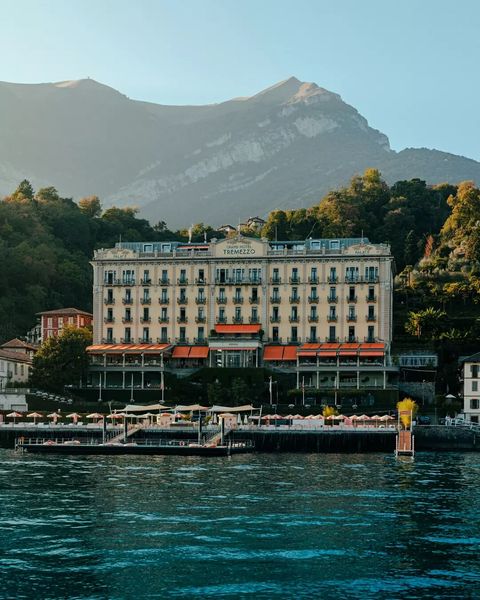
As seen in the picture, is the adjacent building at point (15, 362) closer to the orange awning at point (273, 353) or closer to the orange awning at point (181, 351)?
the orange awning at point (181, 351)

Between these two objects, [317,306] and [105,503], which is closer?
[105,503]

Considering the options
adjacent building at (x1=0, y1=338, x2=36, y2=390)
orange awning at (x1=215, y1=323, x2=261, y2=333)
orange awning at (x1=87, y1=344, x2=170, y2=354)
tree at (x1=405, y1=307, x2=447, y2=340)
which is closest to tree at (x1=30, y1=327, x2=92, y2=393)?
adjacent building at (x1=0, y1=338, x2=36, y2=390)

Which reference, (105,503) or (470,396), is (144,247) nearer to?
(470,396)

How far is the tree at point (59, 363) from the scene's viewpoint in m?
122

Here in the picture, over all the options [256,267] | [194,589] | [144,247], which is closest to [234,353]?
[256,267]

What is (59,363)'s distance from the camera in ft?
405

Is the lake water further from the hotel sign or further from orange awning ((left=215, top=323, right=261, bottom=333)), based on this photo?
the hotel sign

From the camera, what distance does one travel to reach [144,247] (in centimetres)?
14225

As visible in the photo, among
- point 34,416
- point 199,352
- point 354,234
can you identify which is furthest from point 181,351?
point 354,234

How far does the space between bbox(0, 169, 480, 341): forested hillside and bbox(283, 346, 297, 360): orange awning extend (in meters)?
15.5

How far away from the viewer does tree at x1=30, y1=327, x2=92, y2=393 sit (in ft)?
401

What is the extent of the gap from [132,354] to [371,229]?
2484 inches

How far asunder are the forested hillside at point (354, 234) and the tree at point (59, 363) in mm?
25985

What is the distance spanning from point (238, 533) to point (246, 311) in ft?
286
